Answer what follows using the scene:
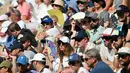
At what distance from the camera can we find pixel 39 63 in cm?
1122

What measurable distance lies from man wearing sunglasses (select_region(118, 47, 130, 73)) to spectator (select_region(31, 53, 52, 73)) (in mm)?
1410

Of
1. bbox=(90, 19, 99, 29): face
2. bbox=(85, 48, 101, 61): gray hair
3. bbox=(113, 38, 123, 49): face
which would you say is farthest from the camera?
bbox=(90, 19, 99, 29): face

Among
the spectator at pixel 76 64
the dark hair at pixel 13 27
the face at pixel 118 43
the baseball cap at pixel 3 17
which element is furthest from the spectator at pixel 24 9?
the spectator at pixel 76 64

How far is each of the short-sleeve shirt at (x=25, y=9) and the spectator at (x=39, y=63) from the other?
3.29 meters

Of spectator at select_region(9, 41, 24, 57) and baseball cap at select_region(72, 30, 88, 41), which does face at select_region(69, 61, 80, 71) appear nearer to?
baseball cap at select_region(72, 30, 88, 41)

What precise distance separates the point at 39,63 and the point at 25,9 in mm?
3703

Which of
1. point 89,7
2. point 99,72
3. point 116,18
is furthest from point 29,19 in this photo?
point 99,72

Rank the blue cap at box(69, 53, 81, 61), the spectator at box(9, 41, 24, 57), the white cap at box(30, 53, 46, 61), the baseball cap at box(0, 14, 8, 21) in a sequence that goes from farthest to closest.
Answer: the baseball cap at box(0, 14, 8, 21) < the spectator at box(9, 41, 24, 57) < the white cap at box(30, 53, 46, 61) < the blue cap at box(69, 53, 81, 61)

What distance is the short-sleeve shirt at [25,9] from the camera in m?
14.6

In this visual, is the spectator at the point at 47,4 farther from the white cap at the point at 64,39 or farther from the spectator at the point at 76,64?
the spectator at the point at 76,64

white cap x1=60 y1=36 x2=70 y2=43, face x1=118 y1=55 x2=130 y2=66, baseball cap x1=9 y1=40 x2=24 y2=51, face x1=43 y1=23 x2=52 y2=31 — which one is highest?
face x1=43 y1=23 x2=52 y2=31

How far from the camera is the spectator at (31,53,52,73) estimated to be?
11.1 m

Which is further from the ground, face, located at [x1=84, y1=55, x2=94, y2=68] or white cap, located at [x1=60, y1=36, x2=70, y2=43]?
white cap, located at [x1=60, y1=36, x2=70, y2=43]

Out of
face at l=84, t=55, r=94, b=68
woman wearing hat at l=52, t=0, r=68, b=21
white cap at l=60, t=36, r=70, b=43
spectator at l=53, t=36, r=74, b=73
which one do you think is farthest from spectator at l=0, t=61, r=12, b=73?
woman wearing hat at l=52, t=0, r=68, b=21
